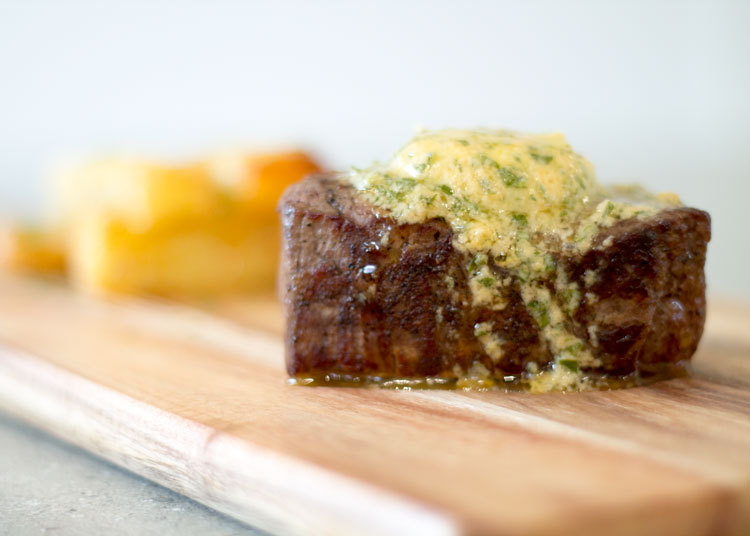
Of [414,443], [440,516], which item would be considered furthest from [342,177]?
[440,516]

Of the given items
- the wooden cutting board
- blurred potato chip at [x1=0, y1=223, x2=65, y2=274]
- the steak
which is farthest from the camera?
blurred potato chip at [x1=0, y1=223, x2=65, y2=274]

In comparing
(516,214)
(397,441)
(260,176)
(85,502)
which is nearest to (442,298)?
(516,214)

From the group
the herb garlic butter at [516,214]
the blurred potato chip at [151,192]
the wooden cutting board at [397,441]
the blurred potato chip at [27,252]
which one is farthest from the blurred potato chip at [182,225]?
the herb garlic butter at [516,214]

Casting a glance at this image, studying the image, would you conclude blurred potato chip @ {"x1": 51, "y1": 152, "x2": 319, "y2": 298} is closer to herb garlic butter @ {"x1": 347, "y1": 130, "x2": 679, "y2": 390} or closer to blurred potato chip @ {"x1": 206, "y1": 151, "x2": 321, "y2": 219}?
blurred potato chip @ {"x1": 206, "y1": 151, "x2": 321, "y2": 219}

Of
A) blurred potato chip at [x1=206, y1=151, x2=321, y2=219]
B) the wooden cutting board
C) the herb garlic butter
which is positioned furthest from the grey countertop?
blurred potato chip at [x1=206, y1=151, x2=321, y2=219]

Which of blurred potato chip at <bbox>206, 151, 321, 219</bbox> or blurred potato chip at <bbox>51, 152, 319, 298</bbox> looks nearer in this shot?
blurred potato chip at <bbox>51, 152, 319, 298</bbox>

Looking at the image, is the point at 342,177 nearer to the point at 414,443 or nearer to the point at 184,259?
the point at 414,443

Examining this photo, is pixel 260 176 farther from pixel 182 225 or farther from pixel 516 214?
pixel 516 214
